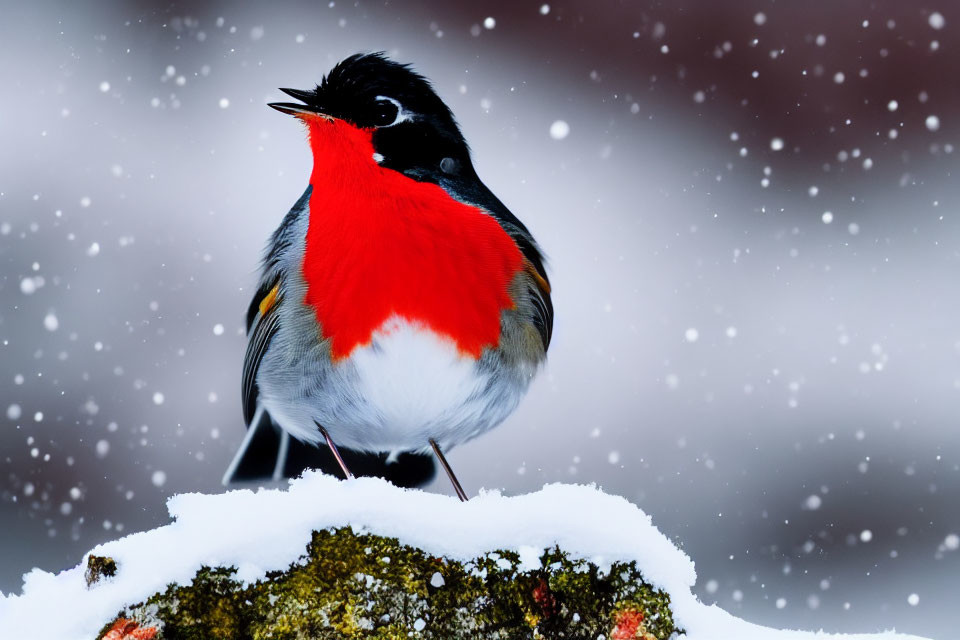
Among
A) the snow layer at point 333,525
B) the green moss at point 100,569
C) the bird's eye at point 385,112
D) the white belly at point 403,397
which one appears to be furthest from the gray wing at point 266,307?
the green moss at point 100,569

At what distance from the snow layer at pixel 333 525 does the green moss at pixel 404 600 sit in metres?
0.02

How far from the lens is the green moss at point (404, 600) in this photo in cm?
110

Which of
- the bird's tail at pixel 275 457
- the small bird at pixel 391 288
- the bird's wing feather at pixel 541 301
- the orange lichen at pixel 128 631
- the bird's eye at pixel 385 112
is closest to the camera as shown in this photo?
the orange lichen at pixel 128 631

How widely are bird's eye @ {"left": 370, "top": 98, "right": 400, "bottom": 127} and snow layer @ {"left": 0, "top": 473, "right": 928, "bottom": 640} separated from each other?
0.95m

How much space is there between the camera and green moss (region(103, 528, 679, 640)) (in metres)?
1.10

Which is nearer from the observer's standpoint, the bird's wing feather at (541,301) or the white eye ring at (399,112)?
the white eye ring at (399,112)

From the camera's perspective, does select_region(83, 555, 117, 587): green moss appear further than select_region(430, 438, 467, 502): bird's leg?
No

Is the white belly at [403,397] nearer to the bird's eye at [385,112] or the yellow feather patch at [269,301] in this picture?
the yellow feather patch at [269,301]

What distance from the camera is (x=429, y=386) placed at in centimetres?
187

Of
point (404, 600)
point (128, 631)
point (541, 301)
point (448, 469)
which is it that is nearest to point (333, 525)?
point (404, 600)

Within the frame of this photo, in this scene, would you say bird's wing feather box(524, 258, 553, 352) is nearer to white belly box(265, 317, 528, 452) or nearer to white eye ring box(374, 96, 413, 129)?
white belly box(265, 317, 528, 452)

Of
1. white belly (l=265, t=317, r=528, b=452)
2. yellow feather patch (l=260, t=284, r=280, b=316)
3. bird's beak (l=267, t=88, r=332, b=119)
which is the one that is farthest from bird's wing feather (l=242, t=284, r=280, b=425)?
bird's beak (l=267, t=88, r=332, b=119)

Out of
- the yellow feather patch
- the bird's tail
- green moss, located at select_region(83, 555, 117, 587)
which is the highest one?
the yellow feather patch

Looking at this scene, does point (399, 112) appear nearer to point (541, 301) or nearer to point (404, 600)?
point (541, 301)
